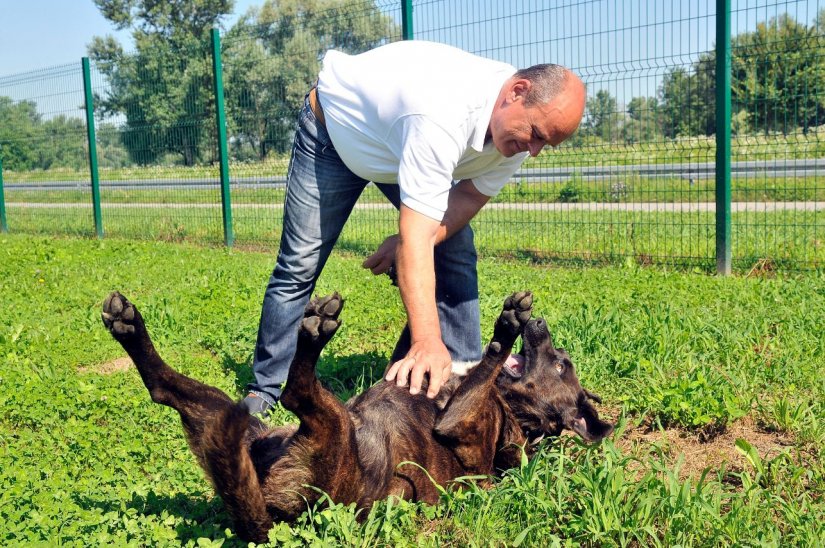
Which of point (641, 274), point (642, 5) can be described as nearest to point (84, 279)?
point (641, 274)

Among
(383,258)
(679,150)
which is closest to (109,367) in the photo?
(383,258)

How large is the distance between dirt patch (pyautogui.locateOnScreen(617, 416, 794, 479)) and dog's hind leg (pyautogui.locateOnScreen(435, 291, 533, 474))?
0.67 m

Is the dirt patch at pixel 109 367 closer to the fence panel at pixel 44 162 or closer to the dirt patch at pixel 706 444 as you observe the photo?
the dirt patch at pixel 706 444

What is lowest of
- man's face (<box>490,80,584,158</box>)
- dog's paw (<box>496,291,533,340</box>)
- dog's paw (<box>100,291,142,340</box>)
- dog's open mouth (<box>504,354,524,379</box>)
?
dog's open mouth (<box>504,354,524,379</box>)

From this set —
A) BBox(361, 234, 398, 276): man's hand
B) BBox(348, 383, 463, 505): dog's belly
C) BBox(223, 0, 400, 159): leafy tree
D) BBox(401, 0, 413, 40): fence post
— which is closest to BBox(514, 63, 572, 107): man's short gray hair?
BBox(361, 234, 398, 276): man's hand

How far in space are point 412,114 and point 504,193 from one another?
6.07m

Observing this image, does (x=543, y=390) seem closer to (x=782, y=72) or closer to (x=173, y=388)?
(x=173, y=388)

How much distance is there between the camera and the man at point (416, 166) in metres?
3.01

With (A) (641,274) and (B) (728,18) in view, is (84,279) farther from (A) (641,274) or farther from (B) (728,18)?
(B) (728,18)

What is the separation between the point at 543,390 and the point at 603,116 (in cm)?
485

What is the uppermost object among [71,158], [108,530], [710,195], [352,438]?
[71,158]

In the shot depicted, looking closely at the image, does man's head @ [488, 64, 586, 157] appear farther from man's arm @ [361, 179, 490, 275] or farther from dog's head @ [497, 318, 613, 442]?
dog's head @ [497, 318, 613, 442]

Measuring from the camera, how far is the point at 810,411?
11.8ft

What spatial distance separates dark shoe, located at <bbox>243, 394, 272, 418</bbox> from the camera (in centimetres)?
403
